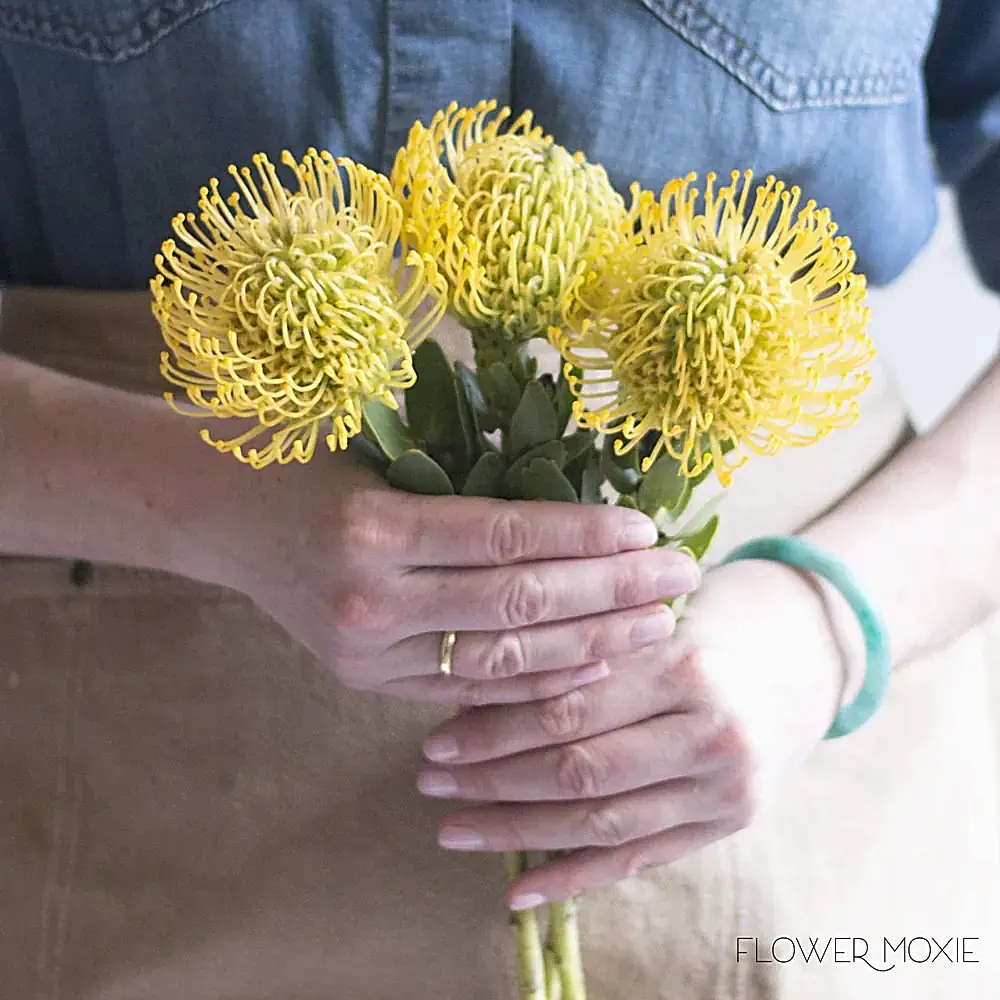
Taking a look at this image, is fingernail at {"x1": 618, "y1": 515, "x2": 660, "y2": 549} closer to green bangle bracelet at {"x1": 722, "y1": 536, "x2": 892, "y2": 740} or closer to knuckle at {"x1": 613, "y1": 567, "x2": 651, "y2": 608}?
Result: knuckle at {"x1": 613, "y1": 567, "x2": 651, "y2": 608}

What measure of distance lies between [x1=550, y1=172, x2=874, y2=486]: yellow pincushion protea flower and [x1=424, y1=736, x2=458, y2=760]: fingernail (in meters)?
0.19

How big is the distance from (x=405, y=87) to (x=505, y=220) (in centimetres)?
19

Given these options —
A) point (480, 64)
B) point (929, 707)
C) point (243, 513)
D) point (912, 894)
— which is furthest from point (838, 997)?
point (480, 64)

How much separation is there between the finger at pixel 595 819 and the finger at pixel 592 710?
0.03 metres

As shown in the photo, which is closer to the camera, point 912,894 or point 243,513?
point 243,513

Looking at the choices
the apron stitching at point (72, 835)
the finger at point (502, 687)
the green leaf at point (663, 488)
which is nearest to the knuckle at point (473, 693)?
the finger at point (502, 687)

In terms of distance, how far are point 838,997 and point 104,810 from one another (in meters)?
0.38

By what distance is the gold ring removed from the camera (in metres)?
0.40

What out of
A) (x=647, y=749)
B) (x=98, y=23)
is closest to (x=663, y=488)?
(x=647, y=749)

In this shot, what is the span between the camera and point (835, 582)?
1.55 feet

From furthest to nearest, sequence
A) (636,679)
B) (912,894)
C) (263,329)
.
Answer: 1. (912,894)
2. (636,679)
3. (263,329)

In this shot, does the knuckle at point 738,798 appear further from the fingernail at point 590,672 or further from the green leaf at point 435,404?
the green leaf at point 435,404

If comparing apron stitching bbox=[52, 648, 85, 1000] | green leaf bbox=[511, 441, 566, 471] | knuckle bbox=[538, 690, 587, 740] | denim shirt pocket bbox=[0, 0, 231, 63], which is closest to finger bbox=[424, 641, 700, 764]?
knuckle bbox=[538, 690, 587, 740]

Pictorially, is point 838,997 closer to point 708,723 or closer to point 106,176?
point 708,723
